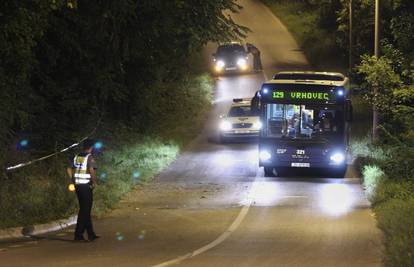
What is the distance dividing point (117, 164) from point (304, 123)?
5.61m

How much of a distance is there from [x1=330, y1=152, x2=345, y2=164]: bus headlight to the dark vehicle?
91.6ft

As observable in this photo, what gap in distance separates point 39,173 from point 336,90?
865 centimetres

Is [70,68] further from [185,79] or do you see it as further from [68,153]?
[185,79]

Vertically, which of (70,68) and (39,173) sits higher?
(70,68)

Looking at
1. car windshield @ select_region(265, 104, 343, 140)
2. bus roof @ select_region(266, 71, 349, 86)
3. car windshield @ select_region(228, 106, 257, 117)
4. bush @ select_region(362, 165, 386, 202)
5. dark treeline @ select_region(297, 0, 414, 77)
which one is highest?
dark treeline @ select_region(297, 0, 414, 77)

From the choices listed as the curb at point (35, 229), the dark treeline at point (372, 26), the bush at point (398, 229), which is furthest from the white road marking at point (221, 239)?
the dark treeline at point (372, 26)

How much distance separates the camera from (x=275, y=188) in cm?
2172

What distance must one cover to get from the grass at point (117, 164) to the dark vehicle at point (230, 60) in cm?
584

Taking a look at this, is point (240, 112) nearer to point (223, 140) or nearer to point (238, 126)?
point (238, 126)

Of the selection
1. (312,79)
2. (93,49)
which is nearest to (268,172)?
(312,79)

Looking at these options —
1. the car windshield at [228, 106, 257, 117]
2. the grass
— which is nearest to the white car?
the car windshield at [228, 106, 257, 117]

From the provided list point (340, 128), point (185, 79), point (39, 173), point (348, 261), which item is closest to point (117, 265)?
point (348, 261)

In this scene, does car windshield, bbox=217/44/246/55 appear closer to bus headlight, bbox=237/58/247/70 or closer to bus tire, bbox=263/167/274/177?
bus headlight, bbox=237/58/247/70

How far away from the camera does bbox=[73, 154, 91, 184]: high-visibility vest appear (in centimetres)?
1380
